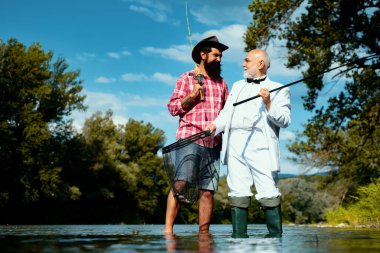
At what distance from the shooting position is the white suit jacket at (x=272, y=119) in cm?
549

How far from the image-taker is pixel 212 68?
6660mm

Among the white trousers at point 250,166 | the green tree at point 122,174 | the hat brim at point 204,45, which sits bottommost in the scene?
the white trousers at point 250,166

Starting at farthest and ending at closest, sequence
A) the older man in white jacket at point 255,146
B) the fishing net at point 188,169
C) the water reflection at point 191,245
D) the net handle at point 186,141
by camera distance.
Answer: the fishing net at point 188,169 < the net handle at point 186,141 < the older man in white jacket at point 255,146 < the water reflection at point 191,245

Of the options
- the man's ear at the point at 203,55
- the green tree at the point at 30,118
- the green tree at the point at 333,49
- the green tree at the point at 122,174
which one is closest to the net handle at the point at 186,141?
the man's ear at the point at 203,55

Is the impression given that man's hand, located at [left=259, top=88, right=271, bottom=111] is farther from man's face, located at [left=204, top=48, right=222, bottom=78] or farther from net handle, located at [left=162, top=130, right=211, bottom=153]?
man's face, located at [left=204, top=48, right=222, bottom=78]

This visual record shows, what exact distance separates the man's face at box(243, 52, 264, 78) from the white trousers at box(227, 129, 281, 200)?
656mm

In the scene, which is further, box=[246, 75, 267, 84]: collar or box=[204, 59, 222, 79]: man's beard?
box=[204, 59, 222, 79]: man's beard

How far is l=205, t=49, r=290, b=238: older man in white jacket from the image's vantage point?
545 cm

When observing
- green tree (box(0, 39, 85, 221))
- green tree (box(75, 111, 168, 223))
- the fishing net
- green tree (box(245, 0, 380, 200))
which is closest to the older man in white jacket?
the fishing net

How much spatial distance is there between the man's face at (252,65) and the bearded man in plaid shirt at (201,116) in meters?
0.66

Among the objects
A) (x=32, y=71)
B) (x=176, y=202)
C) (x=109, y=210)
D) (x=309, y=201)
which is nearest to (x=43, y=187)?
(x=32, y=71)

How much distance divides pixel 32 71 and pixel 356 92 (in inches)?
1088

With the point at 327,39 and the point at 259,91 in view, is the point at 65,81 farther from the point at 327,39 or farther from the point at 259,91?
the point at 259,91

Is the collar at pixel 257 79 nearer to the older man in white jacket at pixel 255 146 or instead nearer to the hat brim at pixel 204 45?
the older man in white jacket at pixel 255 146
